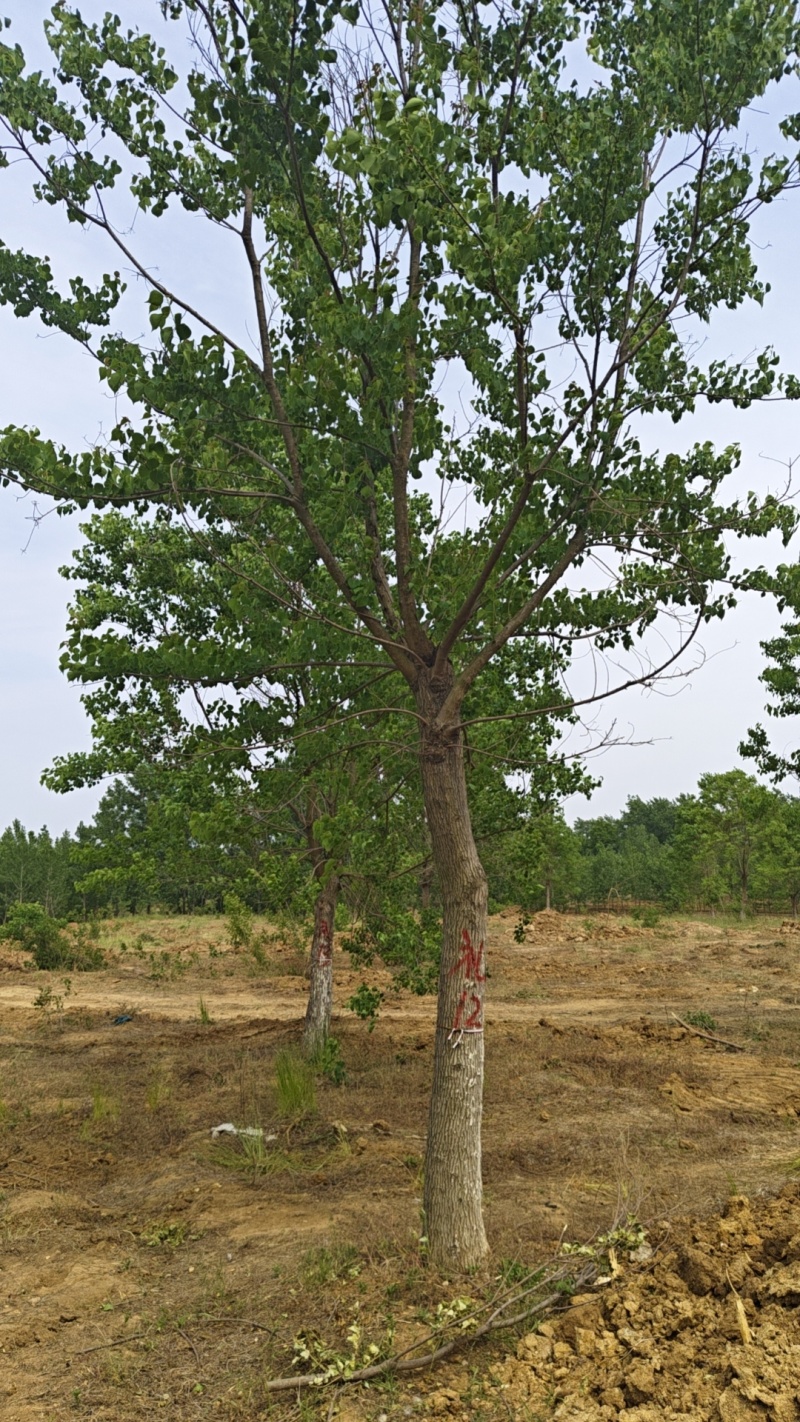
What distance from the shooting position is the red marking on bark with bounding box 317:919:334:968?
11.3 m

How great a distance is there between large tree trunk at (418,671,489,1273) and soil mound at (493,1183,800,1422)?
30.0 inches

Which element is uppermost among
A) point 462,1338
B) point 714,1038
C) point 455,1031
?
point 455,1031

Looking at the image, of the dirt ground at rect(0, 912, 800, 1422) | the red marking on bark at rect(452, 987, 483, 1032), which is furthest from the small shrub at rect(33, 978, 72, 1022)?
the red marking on bark at rect(452, 987, 483, 1032)

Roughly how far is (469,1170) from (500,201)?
5177 mm

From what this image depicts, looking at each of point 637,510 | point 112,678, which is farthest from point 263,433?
point 637,510

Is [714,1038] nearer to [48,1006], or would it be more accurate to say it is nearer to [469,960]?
[469,960]

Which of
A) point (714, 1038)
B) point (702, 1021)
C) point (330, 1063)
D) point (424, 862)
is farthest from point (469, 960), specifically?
point (702, 1021)

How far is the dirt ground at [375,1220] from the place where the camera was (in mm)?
4066

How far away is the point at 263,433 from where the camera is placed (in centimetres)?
602

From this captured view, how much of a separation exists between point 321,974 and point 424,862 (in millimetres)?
3148

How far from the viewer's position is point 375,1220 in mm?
5969

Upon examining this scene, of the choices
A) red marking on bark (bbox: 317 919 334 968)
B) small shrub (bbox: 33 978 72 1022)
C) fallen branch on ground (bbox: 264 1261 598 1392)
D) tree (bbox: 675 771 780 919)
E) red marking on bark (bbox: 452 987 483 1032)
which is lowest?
fallen branch on ground (bbox: 264 1261 598 1392)

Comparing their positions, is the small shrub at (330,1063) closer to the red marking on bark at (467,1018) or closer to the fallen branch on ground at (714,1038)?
the red marking on bark at (467,1018)

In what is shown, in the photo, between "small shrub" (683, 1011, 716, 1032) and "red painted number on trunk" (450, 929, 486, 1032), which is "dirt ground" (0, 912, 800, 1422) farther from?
"red painted number on trunk" (450, 929, 486, 1032)
